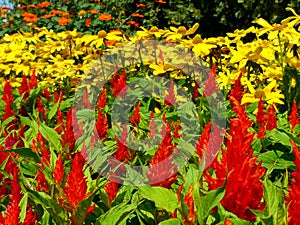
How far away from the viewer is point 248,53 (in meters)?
2.97

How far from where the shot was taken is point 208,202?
1248 millimetres

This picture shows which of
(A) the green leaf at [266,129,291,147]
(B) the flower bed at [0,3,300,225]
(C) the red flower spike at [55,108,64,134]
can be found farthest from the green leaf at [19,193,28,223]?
(A) the green leaf at [266,129,291,147]

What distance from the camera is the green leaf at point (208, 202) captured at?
3.96ft

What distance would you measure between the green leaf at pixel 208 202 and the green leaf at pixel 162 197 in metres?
0.09

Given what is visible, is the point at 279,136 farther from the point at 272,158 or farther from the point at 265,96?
the point at 265,96

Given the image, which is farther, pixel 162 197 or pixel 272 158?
pixel 272 158

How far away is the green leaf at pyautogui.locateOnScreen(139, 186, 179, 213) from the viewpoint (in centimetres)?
136

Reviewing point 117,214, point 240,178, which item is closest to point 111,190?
point 117,214

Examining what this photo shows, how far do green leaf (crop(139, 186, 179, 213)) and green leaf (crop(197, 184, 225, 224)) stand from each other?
A: 9 centimetres

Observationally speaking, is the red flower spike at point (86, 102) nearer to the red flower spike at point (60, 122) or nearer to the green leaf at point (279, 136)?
the red flower spike at point (60, 122)

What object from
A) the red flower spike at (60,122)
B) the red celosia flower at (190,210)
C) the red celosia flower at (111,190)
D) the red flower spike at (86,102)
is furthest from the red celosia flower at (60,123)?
the red celosia flower at (190,210)

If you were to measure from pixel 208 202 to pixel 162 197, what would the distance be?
0.51ft

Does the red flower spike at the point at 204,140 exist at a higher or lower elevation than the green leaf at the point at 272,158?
higher

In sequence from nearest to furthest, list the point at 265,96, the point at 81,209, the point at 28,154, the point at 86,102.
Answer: the point at 81,209, the point at 28,154, the point at 86,102, the point at 265,96
